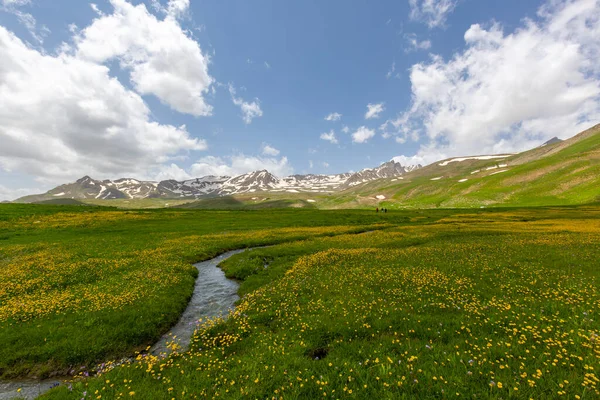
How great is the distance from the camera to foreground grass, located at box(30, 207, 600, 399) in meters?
8.68

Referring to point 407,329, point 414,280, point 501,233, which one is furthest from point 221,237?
point 501,233

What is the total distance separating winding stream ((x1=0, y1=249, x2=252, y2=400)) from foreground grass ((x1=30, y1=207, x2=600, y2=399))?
1.47 meters

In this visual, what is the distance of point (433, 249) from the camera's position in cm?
3186

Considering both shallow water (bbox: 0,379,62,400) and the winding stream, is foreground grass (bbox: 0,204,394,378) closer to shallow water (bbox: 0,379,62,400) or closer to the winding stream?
shallow water (bbox: 0,379,62,400)

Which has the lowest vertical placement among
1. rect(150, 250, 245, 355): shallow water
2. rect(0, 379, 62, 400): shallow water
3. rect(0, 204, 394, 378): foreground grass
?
rect(150, 250, 245, 355): shallow water

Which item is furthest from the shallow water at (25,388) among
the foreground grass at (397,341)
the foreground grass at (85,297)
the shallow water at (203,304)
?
the shallow water at (203,304)

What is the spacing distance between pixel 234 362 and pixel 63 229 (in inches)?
2475

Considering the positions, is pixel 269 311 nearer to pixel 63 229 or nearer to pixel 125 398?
pixel 125 398

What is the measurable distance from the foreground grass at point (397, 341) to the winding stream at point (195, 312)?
147cm

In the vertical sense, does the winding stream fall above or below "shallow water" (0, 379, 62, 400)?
below

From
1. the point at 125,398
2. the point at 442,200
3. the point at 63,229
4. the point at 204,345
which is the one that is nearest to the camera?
the point at 125,398

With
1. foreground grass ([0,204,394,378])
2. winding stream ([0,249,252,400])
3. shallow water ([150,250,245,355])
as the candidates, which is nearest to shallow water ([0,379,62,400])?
winding stream ([0,249,252,400])

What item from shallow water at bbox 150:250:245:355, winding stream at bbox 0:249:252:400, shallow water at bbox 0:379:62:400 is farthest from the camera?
shallow water at bbox 150:250:245:355

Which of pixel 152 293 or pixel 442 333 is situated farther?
pixel 152 293
